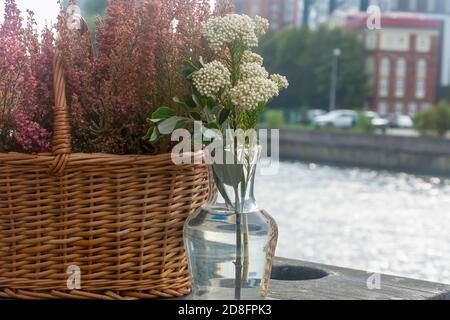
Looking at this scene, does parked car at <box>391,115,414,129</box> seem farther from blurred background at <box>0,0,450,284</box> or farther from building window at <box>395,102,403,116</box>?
building window at <box>395,102,403,116</box>

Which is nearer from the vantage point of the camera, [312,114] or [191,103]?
[191,103]

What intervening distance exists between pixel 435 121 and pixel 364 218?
341 inches

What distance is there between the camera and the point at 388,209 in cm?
1800

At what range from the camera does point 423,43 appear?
167 ft

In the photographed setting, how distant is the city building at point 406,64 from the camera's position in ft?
165

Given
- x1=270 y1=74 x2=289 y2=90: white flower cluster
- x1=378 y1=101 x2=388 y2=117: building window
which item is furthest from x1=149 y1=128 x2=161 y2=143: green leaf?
x1=378 y1=101 x2=388 y2=117: building window

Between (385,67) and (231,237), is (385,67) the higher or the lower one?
the lower one

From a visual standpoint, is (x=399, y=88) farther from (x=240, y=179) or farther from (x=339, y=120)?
(x=240, y=179)

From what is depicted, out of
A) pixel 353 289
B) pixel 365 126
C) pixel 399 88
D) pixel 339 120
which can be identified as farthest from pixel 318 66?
pixel 353 289

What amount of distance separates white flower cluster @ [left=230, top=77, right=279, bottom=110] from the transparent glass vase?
78 millimetres

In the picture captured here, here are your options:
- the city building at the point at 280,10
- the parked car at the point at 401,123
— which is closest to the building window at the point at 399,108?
the city building at the point at 280,10

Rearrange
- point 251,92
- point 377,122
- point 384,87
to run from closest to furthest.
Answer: point 251,92
point 377,122
point 384,87

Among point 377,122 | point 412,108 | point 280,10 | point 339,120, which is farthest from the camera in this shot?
point 280,10
